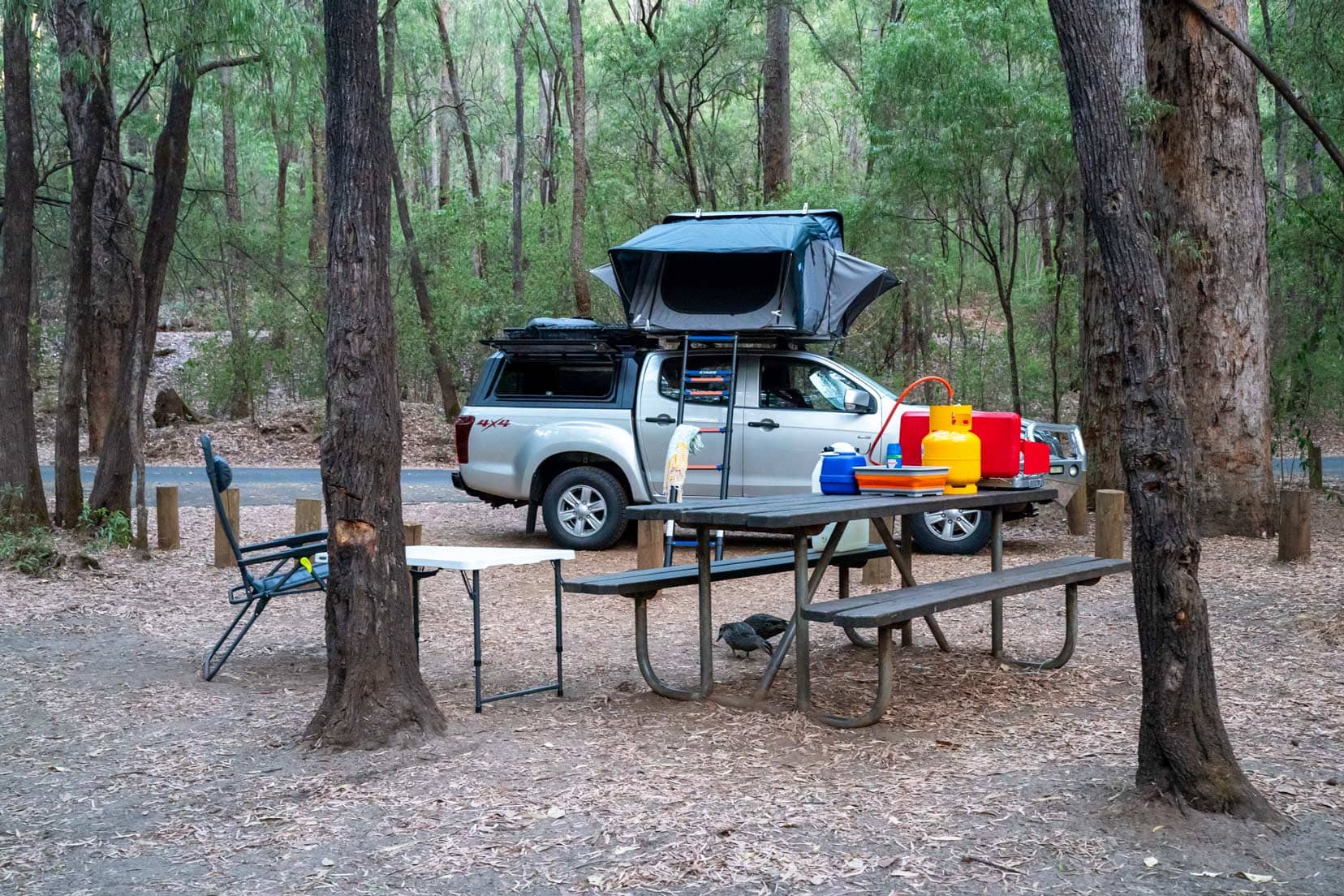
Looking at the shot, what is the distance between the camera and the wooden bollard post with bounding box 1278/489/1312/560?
977 centimetres

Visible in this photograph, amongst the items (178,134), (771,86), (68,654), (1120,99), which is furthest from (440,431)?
(1120,99)

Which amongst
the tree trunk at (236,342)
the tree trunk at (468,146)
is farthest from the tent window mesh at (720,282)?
the tree trunk at (468,146)

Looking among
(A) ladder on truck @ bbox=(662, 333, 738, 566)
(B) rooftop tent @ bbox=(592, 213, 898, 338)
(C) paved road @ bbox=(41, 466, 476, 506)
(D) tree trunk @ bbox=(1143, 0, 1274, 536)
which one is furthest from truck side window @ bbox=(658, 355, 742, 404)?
(C) paved road @ bbox=(41, 466, 476, 506)

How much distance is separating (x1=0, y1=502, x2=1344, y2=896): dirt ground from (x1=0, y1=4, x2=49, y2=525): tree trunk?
272 cm

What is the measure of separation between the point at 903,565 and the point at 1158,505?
9.21 feet

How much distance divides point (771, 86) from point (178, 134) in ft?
43.1

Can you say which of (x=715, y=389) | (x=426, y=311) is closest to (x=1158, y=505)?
(x=715, y=389)

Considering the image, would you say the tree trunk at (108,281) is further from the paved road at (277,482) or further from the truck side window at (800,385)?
the truck side window at (800,385)

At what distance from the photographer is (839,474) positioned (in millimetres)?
6316

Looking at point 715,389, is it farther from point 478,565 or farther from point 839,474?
point 478,565

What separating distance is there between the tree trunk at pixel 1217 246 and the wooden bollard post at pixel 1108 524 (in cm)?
178

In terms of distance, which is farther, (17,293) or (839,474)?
(17,293)

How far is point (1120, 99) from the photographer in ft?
13.8

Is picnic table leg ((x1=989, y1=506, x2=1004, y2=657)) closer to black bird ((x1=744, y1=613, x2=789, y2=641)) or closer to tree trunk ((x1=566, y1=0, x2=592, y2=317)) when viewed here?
black bird ((x1=744, y1=613, x2=789, y2=641))
